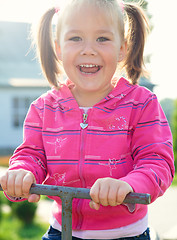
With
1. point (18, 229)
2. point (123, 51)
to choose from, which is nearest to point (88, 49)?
point (123, 51)

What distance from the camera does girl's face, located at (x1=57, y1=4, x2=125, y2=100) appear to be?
2020 mm

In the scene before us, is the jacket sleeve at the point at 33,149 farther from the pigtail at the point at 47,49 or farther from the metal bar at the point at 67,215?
the metal bar at the point at 67,215

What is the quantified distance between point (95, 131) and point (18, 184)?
0.52 m

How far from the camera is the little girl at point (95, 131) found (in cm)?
199

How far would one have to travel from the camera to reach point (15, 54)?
19.1m

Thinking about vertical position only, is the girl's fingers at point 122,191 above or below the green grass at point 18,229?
above

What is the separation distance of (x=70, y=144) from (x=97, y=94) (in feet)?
1.16

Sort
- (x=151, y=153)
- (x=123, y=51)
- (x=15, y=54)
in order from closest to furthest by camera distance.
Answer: (x=151, y=153), (x=123, y=51), (x=15, y=54)

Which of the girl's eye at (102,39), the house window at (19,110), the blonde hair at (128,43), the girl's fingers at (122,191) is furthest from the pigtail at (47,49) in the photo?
the house window at (19,110)

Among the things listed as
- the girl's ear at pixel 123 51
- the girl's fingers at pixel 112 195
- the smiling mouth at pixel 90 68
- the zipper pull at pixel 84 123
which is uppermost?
the girl's ear at pixel 123 51

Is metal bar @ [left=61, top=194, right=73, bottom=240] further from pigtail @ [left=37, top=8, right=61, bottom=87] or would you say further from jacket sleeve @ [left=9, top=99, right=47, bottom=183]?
pigtail @ [left=37, top=8, right=61, bottom=87]

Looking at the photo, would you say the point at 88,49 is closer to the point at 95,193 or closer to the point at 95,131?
the point at 95,131

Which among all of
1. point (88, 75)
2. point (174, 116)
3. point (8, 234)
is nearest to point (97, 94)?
point (88, 75)

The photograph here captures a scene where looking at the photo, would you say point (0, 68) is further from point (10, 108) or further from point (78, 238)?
point (78, 238)
